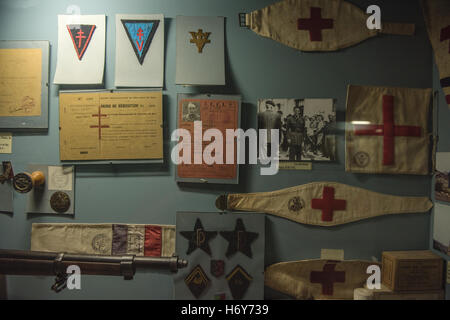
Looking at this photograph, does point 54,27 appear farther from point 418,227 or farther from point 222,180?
point 418,227

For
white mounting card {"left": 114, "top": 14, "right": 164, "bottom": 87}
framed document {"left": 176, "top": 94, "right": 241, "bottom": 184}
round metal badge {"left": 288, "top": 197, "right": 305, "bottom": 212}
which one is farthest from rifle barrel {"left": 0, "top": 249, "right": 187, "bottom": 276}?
white mounting card {"left": 114, "top": 14, "right": 164, "bottom": 87}

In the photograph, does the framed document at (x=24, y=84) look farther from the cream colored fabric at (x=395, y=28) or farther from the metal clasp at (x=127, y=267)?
the cream colored fabric at (x=395, y=28)

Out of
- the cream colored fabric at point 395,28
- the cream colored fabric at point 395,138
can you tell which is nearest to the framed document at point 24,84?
the cream colored fabric at point 395,138

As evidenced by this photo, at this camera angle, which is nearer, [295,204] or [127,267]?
[127,267]

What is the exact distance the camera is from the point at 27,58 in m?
1.35

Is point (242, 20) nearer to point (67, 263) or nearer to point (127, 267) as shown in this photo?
point (127, 267)

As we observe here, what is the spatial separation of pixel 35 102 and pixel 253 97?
1121 millimetres

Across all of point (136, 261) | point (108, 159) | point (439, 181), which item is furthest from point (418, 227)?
point (108, 159)

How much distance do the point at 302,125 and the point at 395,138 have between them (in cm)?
48

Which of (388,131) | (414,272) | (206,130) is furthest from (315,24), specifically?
(414,272)

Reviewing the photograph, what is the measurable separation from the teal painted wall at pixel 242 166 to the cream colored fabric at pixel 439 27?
33 millimetres

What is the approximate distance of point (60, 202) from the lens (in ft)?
4.46

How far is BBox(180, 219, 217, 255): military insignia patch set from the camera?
4.32 feet

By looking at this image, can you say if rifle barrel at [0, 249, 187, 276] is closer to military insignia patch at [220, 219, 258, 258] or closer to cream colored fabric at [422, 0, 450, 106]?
military insignia patch at [220, 219, 258, 258]
